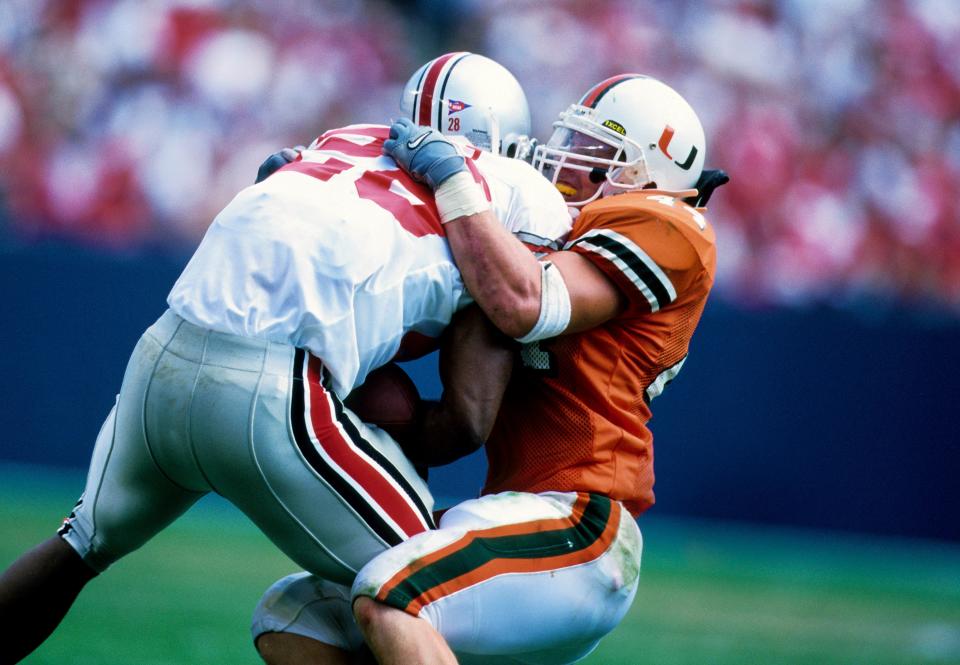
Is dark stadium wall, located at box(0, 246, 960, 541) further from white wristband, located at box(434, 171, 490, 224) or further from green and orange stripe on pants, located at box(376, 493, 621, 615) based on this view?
white wristband, located at box(434, 171, 490, 224)

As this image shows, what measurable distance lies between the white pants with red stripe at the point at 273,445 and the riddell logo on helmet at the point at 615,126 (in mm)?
1027

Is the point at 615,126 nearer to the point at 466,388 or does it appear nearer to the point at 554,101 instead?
the point at 466,388

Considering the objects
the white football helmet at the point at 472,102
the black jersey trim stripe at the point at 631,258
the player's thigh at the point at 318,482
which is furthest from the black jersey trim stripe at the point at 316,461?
the white football helmet at the point at 472,102

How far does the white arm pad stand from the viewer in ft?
8.69

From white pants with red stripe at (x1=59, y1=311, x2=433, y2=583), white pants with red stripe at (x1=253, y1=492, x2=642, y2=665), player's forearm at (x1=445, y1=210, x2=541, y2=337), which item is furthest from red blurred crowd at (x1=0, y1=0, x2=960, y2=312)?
player's forearm at (x1=445, y1=210, x2=541, y2=337)

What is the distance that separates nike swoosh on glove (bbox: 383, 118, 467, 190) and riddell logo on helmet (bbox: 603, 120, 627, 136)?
1.99ft

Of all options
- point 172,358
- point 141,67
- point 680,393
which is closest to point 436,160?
point 172,358

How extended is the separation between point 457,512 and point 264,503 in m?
0.42

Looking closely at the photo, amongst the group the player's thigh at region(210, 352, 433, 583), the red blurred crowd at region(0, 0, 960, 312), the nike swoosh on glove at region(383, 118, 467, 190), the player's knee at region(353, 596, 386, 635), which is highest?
the nike swoosh on glove at region(383, 118, 467, 190)

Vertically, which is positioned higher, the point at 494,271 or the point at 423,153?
the point at 423,153

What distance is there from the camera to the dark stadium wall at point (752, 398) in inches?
279

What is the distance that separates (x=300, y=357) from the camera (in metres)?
2.47

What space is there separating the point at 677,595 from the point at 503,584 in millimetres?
3528

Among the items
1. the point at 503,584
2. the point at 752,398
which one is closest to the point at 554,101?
the point at 752,398
